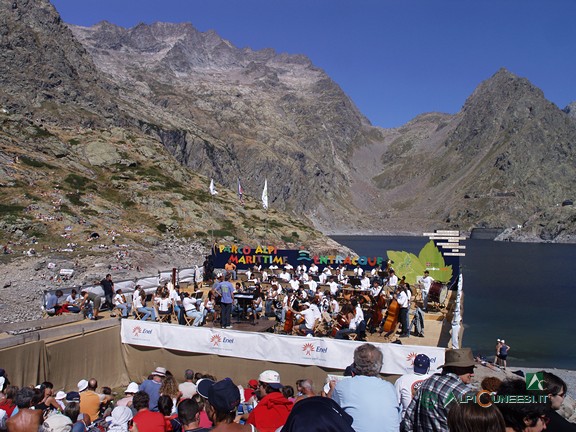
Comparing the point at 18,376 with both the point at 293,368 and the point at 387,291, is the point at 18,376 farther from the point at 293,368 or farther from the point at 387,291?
the point at 387,291

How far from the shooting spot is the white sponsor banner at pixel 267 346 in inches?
433

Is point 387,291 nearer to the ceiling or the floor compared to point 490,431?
nearer to the floor

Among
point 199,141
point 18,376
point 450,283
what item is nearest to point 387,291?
point 450,283

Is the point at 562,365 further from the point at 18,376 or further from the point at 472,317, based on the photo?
the point at 18,376

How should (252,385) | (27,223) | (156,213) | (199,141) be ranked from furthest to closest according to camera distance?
(199,141) → (156,213) → (27,223) → (252,385)

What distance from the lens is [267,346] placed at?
39.8 ft

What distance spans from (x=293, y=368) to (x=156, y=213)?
4855cm

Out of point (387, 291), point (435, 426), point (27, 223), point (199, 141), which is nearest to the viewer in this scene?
point (435, 426)

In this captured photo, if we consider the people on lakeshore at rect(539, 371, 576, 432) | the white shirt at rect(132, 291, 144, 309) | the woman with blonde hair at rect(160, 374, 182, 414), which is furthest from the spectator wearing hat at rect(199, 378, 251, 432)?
the white shirt at rect(132, 291, 144, 309)

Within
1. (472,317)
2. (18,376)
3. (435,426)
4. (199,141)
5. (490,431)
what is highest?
(199,141)

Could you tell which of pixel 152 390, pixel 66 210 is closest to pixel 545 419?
pixel 152 390

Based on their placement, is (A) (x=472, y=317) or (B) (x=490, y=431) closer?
(B) (x=490, y=431)

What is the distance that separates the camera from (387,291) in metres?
21.4

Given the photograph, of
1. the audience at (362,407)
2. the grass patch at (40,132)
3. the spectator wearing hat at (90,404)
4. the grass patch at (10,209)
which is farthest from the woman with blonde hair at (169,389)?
the grass patch at (40,132)
